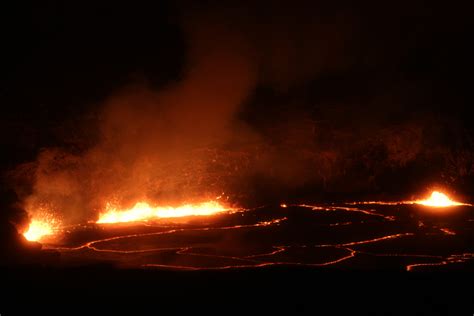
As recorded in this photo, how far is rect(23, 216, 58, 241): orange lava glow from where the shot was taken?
13.2 meters

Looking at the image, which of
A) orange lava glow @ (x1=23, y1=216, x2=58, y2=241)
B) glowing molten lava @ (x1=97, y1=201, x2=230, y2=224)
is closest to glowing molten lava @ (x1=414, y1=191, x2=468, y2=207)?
glowing molten lava @ (x1=97, y1=201, x2=230, y2=224)

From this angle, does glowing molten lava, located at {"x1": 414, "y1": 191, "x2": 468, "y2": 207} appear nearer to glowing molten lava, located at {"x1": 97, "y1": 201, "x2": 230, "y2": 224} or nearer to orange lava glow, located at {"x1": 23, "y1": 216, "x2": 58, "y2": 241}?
glowing molten lava, located at {"x1": 97, "y1": 201, "x2": 230, "y2": 224}

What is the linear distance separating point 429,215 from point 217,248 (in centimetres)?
686

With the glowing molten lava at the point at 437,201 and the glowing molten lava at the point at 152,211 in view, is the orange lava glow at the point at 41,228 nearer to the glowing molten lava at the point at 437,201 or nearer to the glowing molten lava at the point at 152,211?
the glowing molten lava at the point at 152,211

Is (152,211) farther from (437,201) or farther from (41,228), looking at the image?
(437,201)

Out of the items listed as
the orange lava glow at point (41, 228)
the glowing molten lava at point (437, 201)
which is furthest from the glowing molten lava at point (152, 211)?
the glowing molten lava at point (437, 201)

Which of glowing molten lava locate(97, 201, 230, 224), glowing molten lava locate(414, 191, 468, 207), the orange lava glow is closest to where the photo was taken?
the orange lava glow

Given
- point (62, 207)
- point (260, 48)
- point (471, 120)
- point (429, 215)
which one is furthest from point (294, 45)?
point (62, 207)

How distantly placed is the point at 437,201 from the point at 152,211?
945cm

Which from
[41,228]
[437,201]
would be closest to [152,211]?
[41,228]

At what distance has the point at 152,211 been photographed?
55.2ft

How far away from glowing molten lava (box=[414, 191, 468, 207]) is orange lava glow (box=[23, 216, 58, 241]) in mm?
11511

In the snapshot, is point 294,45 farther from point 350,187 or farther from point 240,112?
point 350,187

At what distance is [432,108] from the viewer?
19.8 meters
